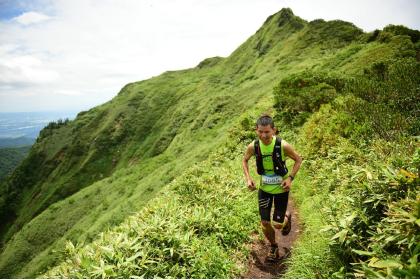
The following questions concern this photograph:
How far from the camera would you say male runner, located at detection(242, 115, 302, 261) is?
782cm

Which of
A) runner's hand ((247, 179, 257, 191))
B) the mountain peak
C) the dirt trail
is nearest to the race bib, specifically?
runner's hand ((247, 179, 257, 191))

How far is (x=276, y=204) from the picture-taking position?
27.4 feet

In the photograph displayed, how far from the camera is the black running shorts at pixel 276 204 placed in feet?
27.0

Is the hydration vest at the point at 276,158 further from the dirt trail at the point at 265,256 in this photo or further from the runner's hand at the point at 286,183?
the dirt trail at the point at 265,256

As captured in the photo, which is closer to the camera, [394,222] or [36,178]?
[394,222]

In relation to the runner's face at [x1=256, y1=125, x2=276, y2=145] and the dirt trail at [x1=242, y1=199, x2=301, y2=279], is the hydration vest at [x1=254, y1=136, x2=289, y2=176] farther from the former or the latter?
the dirt trail at [x1=242, y1=199, x2=301, y2=279]

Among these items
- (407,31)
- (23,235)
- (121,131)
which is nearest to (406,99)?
(407,31)

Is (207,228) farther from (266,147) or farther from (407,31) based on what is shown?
(407,31)

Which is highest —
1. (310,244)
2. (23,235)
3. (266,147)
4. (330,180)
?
(266,147)

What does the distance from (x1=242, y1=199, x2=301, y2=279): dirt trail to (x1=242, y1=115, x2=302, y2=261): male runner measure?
9.7 inches

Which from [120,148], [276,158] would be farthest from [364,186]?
[120,148]

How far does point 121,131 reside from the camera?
103 metres

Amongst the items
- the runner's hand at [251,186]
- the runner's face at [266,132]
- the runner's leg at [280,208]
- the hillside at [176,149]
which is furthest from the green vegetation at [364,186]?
the runner's face at [266,132]

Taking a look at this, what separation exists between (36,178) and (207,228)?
385 feet
